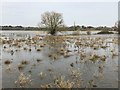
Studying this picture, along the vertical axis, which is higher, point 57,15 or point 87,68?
point 57,15

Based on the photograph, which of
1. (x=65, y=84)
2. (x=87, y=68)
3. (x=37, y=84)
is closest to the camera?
(x=65, y=84)

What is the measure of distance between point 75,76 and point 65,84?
257cm

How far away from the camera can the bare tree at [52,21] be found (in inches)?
2648

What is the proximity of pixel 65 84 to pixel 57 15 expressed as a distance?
191 feet

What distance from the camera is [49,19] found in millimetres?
67938

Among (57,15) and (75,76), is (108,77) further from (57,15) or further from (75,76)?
Result: (57,15)

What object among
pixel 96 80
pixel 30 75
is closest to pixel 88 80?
pixel 96 80

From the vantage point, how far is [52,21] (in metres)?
67.3

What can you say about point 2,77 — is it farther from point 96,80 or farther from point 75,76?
point 96,80

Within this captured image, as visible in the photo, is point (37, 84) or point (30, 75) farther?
point (30, 75)

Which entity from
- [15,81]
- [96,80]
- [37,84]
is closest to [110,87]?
[96,80]

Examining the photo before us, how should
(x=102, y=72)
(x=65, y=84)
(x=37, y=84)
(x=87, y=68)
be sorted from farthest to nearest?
(x=87, y=68)
(x=102, y=72)
(x=37, y=84)
(x=65, y=84)

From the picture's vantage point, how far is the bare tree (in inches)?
2648

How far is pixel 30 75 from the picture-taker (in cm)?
1401
